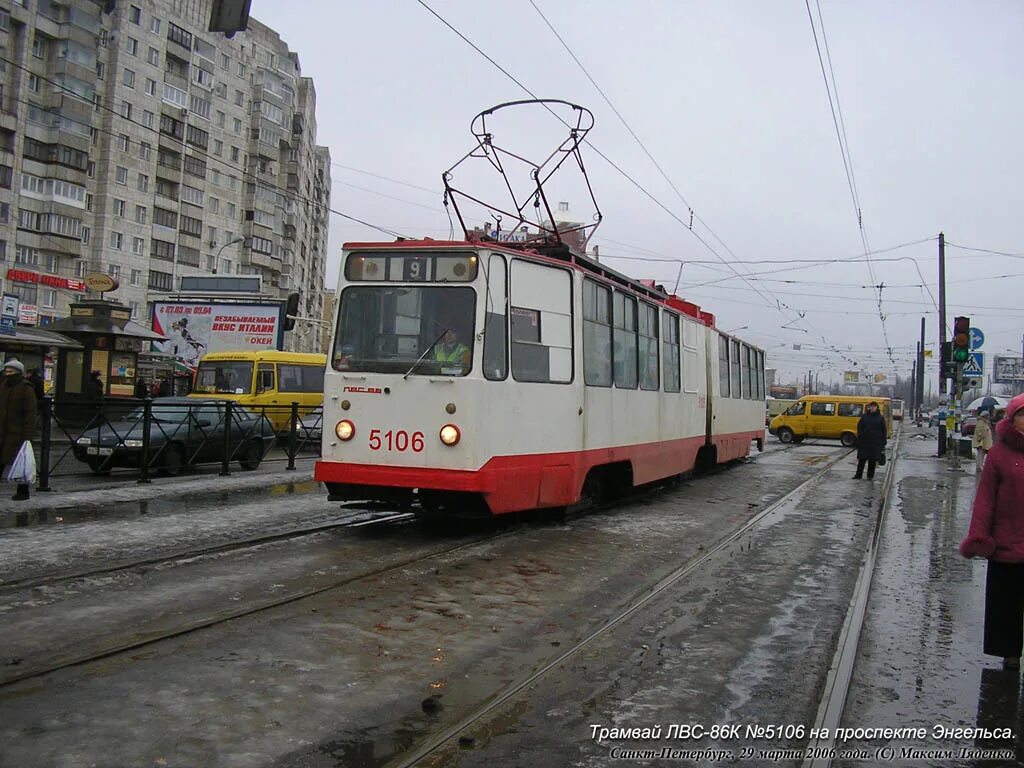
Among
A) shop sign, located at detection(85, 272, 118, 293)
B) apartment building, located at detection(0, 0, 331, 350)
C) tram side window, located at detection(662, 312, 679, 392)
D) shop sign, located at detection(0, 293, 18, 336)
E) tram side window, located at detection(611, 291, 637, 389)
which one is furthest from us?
apartment building, located at detection(0, 0, 331, 350)

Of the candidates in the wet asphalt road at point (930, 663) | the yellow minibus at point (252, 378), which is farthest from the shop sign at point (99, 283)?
the wet asphalt road at point (930, 663)

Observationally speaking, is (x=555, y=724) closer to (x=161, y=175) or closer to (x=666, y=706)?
(x=666, y=706)

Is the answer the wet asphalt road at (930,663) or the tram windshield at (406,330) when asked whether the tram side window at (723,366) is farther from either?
the tram windshield at (406,330)

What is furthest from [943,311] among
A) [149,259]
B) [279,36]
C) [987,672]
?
[279,36]

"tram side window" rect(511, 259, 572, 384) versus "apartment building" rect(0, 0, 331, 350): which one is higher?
"apartment building" rect(0, 0, 331, 350)

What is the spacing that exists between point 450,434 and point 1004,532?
4.97 m

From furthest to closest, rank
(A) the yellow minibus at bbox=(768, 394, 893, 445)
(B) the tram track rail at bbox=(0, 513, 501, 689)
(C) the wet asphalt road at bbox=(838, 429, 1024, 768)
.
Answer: (A) the yellow minibus at bbox=(768, 394, 893, 445) < (B) the tram track rail at bbox=(0, 513, 501, 689) < (C) the wet asphalt road at bbox=(838, 429, 1024, 768)

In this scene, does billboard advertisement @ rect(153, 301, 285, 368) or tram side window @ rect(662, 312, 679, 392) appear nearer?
tram side window @ rect(662, 312, 679, 392)

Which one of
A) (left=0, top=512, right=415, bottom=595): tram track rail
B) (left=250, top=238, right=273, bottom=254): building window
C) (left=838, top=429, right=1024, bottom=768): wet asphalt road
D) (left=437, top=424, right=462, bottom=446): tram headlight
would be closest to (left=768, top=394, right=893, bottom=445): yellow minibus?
(left=838, top=429, right=1024, bottom=768): wet asphalt road

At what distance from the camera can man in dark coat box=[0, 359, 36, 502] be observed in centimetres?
1120

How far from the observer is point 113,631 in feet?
18.1

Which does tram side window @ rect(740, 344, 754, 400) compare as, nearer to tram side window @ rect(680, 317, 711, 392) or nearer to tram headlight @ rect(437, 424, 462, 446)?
tram side window @ rect(680, 317, 711, 392)

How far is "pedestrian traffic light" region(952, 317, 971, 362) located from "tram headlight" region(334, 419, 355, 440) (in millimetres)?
19250

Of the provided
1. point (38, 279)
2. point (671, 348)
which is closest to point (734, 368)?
point (671, 348)
